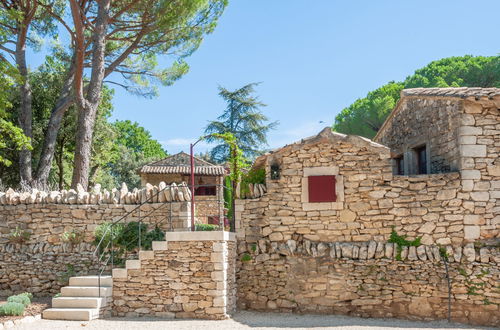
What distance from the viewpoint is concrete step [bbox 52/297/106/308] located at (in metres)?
9.00

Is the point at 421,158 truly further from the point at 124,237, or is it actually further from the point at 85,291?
the point at 85,291

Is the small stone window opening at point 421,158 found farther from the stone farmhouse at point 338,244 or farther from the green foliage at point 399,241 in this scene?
the green foliage at point 399,241

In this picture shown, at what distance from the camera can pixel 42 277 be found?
1095cm

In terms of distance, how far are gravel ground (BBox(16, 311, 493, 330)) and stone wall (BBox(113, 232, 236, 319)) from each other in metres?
0.30

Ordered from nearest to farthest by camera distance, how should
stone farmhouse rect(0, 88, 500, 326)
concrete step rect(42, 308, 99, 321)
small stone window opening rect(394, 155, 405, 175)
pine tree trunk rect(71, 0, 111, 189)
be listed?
concrete step rect(42, 308, 99, 321)
stone farmhouse rect(0, 88, 500, 326)
small stone window opening rect(394, 155, 405, 175)
pine tree trunk rect(71, 0, 111, 189)

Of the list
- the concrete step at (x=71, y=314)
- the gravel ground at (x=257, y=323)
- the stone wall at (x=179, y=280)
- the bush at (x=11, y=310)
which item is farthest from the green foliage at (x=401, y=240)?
the bush at (x=11, y=310)

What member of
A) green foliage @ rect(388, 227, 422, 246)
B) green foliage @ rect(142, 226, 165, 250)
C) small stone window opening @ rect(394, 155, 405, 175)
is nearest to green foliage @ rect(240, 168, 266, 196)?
green foliage @ rect(142, 226, 165, 250)

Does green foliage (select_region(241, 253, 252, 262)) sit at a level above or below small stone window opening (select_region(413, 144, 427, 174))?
below

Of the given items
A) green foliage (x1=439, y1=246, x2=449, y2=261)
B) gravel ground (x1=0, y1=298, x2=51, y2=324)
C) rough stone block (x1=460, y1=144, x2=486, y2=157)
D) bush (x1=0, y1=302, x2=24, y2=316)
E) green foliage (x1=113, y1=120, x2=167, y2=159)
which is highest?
green foliage (x1=113, y1=120, x2=167, y2=159)

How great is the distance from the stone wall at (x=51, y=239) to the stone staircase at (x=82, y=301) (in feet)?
4.29

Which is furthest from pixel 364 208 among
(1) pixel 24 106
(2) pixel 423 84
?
(2) pixel 423 84

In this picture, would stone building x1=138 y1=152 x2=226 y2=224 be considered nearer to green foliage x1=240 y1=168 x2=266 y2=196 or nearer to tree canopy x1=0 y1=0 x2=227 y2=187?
tree canopy x1=0 y1=0 x2=227 y2=187

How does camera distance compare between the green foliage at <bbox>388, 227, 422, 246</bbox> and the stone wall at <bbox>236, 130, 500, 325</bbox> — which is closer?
the stone wall at <bbox>236, 130, 500, 325</bbox>

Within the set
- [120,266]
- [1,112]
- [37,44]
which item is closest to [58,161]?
[37,44]
